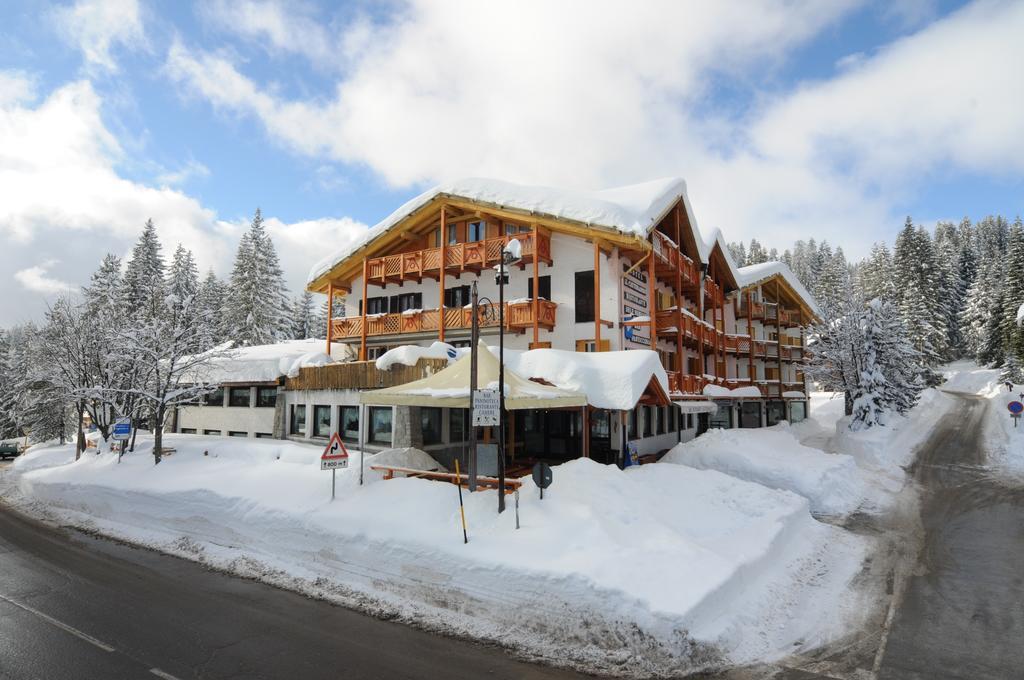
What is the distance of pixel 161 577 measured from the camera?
34.2ft

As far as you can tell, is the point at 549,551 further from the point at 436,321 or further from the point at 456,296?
the point at 456,296

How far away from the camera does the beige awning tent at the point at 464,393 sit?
12.8 meters

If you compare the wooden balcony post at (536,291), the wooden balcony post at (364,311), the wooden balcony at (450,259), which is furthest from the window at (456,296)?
the wooden balcony post at (536,291)

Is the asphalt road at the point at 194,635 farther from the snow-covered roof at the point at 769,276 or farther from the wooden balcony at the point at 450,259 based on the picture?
the snow-covered roof at the point at 769,276

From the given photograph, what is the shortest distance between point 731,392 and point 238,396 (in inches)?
1037

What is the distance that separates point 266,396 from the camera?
2392 cm

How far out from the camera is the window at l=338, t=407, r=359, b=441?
65.7 ft

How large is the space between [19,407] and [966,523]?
64.7 m

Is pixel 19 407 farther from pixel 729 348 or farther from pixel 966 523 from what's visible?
pixel 966 523

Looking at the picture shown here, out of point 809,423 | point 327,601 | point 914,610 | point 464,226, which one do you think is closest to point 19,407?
point 464,226

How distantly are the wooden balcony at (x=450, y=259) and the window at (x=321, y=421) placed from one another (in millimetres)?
8112

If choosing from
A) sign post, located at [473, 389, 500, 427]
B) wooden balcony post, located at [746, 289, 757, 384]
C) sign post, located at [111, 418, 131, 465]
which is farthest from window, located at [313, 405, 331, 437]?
wooden balcony post, located at [746, 289, 757, 384]

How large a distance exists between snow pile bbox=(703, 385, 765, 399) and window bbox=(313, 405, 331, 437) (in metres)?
17.6

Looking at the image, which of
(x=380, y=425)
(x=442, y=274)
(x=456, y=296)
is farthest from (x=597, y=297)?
(x=380, y=425)
